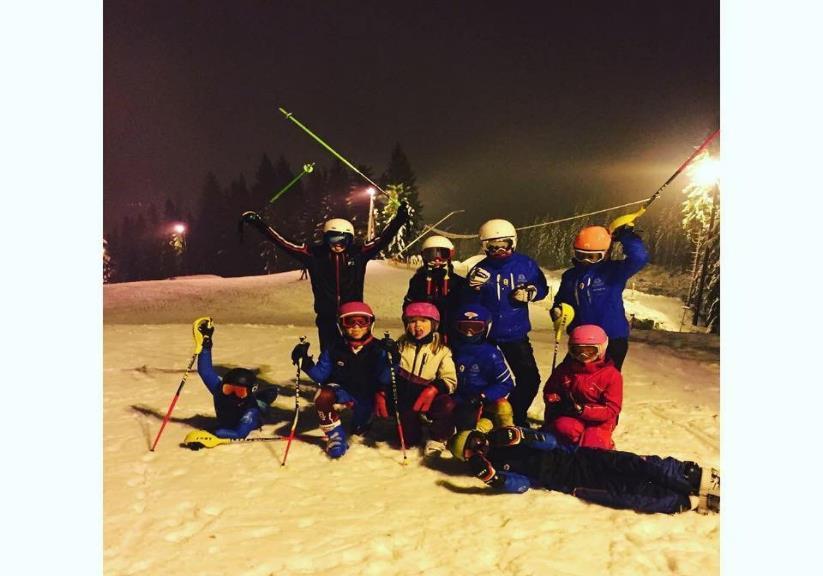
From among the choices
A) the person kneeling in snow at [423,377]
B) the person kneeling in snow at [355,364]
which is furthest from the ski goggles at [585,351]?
the person kneeling in snow at [355,364]

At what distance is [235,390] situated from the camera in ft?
16.1

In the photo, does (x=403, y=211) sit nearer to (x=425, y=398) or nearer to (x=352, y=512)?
(x=425, y=398)

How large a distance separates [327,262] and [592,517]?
3.69m

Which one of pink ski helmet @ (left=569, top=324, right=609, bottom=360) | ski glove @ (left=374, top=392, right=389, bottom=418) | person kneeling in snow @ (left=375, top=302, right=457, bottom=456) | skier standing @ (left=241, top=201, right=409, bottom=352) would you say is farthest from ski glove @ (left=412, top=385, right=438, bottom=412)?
skier standing @ (left=241, top=201, right=409, bottom=352)

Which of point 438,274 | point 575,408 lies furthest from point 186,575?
point 438,274

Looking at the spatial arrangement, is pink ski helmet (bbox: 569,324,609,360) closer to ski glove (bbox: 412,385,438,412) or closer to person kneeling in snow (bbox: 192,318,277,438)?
ski glove (bbox: 412,385,438,412)

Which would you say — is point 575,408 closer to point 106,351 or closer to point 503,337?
point 503,337

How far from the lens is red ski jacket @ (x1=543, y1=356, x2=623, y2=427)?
13.7ft

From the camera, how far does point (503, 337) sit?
504 centimetres

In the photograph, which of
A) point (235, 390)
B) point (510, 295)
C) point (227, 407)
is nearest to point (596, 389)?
point (510, 295)

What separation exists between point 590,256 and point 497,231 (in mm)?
943

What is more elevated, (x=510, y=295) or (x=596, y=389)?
(x=510, y=295)

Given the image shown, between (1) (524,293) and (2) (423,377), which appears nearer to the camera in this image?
(2) (423,377)

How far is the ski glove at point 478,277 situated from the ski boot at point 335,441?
1918mm
